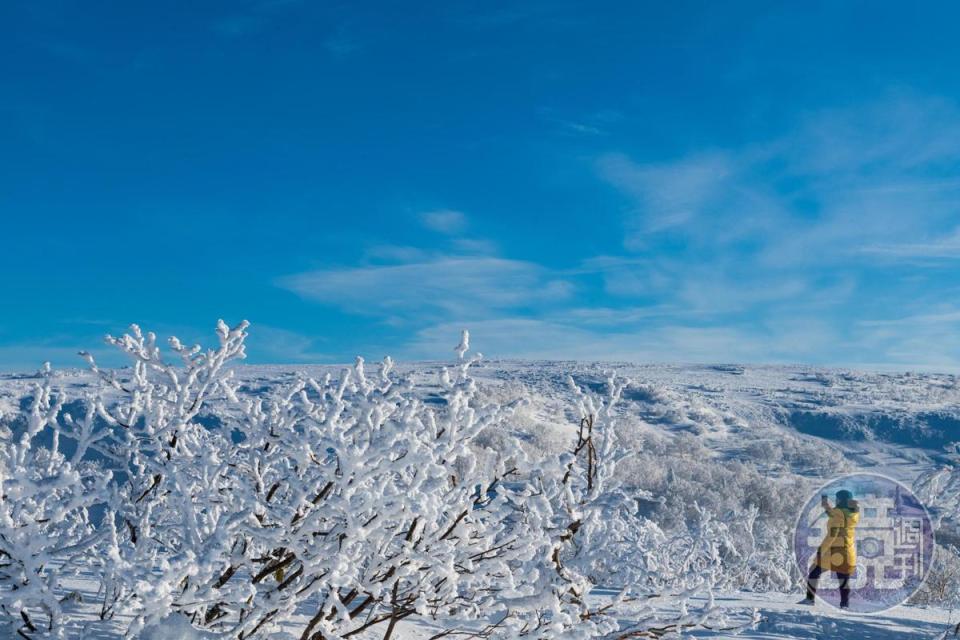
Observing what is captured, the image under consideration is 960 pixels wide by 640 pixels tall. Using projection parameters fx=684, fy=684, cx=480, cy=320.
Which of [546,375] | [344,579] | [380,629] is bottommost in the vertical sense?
[380,629]

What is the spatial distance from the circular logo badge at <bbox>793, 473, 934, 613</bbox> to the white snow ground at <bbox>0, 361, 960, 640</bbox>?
5717 cm

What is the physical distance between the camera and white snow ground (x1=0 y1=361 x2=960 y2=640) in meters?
98.6

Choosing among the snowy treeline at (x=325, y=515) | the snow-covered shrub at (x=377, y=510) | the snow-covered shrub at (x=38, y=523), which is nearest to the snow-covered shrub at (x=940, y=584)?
the snowy treeline at (x=325, y=515)

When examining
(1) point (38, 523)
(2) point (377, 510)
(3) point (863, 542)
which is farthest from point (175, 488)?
(3) point (863, 542)

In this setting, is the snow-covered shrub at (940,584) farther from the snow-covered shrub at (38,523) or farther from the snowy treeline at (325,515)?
the snow-covered shrub at (38,523)

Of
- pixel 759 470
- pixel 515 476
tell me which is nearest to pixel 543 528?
pixel 515 476

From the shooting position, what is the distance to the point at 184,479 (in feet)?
13.2

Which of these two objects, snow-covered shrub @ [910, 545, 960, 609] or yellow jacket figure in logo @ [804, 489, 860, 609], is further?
snow-covered shrub @ [910, 545, 960, 609]

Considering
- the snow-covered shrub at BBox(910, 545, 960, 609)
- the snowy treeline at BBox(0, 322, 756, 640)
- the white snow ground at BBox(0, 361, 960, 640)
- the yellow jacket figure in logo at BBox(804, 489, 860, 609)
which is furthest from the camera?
the white snow ground at BBox(0, 361, 960, 640)

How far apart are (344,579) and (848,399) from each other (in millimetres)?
146418

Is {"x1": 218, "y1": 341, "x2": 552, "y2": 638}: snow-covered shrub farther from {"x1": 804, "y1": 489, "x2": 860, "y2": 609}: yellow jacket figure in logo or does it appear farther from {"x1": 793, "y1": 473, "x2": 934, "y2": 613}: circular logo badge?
{"x1": 804, "y1": 489, "x2": 860, "y2": 609}: yellow jacket figure in logo

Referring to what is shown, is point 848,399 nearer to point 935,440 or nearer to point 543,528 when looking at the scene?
point 935,440

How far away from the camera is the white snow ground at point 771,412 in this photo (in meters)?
98.6

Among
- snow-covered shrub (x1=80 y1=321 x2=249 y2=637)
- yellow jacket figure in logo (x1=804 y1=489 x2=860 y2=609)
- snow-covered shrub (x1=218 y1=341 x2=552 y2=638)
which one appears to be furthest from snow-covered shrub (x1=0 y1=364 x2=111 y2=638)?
yellow jacket figure in logo (x1=804 y1=489 x2=860 y2=609)
